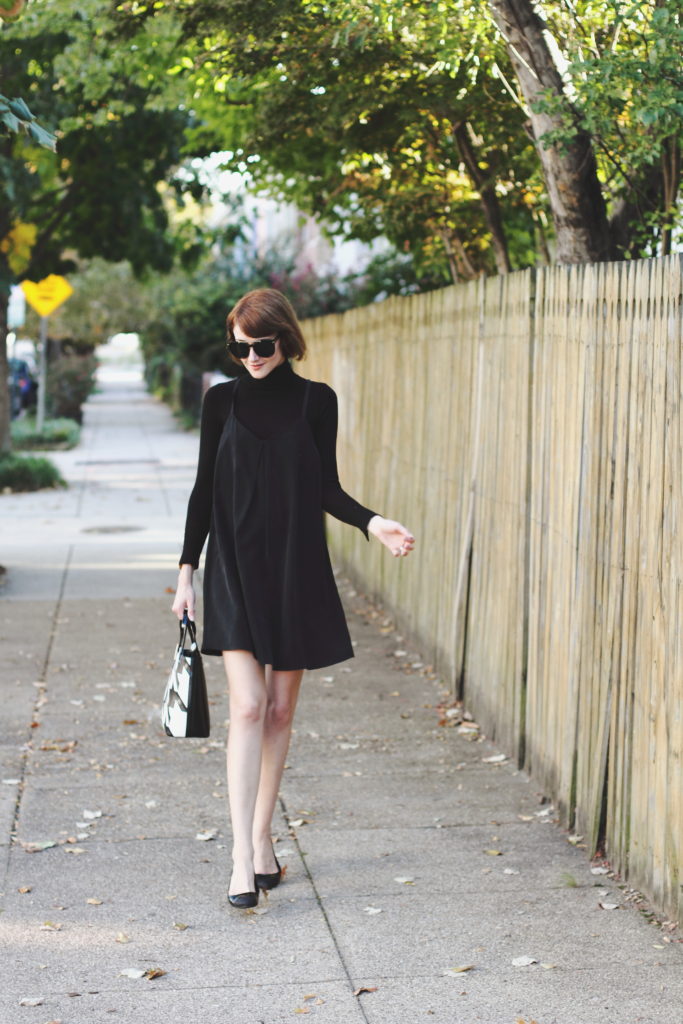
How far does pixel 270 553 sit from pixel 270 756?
0.68 m

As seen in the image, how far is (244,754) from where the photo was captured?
463 cm

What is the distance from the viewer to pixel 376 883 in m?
4.89

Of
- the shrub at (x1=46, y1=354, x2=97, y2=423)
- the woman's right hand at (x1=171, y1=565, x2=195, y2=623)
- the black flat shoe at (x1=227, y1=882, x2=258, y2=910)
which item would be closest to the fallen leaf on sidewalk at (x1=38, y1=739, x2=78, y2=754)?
the woman's right hand at (x1=171, y1=565, x2=195, y2=623)

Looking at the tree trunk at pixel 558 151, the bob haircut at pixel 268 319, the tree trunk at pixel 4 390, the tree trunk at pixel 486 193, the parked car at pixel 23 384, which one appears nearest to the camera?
the bob haircut at pixel 268 319

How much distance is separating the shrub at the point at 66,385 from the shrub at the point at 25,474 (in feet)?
47.0

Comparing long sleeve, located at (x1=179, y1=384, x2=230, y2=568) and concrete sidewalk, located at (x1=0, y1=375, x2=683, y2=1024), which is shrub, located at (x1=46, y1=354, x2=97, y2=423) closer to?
concrete sidewalk, located at (x1=0, y1=375, x2=683, y2=1024)

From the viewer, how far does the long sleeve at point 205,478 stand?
4.73 meters

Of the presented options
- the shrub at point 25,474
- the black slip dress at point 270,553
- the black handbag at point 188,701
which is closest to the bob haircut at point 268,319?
the black slip dress at point 270,553

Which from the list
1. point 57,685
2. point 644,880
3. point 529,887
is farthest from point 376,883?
point 57,685

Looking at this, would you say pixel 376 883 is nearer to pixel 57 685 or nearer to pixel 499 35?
pixel 57 685

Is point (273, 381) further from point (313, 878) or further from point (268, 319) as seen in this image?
point (313, 878)

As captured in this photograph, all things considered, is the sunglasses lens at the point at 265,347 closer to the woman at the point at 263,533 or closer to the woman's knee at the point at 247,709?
the woman at the point at 263,533

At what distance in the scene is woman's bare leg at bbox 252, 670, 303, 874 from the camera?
4.75 metres

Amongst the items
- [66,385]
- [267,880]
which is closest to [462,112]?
[267,880]
